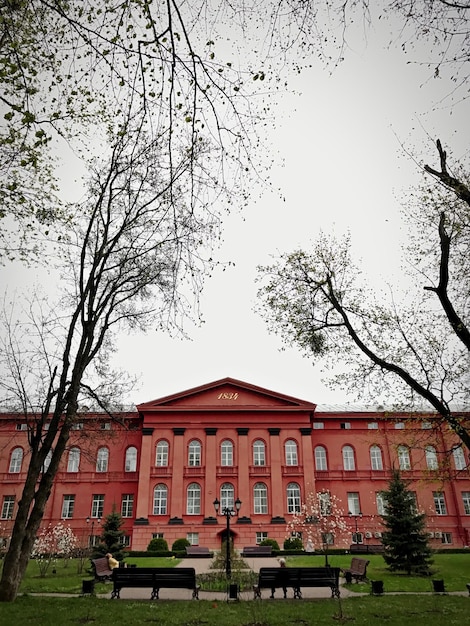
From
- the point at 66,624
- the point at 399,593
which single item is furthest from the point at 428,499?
the point at 66,624

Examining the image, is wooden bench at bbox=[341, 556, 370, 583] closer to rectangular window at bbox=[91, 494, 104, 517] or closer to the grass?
the grass

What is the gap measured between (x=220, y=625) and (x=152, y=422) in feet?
97.3

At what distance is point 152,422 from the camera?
38.3 metres

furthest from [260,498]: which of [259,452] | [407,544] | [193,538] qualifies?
[407,544]

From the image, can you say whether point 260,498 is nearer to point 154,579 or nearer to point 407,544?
point 407,544

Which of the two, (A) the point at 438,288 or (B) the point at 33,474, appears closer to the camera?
(A) the point at 438,288

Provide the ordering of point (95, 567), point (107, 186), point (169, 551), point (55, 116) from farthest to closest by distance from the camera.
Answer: point (169, 551) < point (95, 567) < point (107, 186) < point (55, 116)

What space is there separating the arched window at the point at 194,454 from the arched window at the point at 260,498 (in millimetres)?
4732

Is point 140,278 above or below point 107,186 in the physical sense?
below

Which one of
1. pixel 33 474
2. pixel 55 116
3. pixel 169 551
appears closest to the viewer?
pixel 55 116

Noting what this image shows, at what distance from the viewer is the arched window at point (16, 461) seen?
38.7 m

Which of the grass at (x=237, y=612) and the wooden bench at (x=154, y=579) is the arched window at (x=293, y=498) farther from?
the grass at (x=237, y=612)

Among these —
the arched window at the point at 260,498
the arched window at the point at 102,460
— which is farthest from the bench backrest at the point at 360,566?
the arched window at the point at 102,460

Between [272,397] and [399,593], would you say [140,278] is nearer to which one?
[399,593]
